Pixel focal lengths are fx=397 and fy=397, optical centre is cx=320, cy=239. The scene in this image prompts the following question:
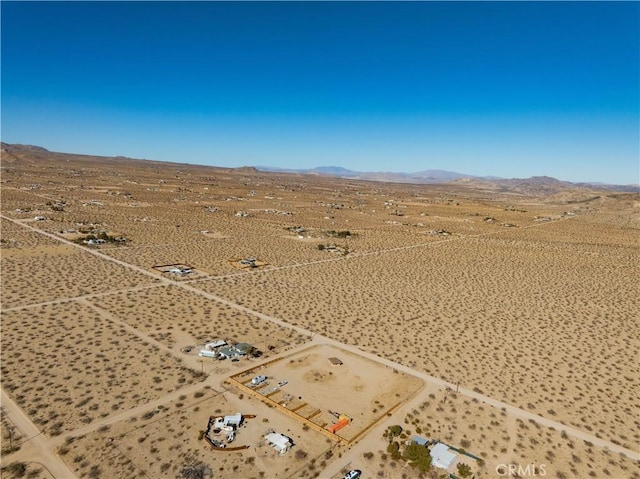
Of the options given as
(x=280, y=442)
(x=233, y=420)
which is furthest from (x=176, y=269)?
(x=280, y=442)

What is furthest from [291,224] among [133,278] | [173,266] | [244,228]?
[133,278]

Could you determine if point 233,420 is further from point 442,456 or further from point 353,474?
point 442,456

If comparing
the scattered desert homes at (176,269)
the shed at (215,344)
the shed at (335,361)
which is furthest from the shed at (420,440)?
the scattered desert homes at (176,269)

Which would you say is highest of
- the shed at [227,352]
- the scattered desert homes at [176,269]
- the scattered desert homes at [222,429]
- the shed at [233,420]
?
the scattered desert homes at [176,269]

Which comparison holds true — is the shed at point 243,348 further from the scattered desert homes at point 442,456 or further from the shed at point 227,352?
the scattered desert homes at point 442,456

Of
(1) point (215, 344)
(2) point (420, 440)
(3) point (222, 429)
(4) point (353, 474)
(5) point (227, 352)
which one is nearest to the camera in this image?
(4) point (353, 474)
